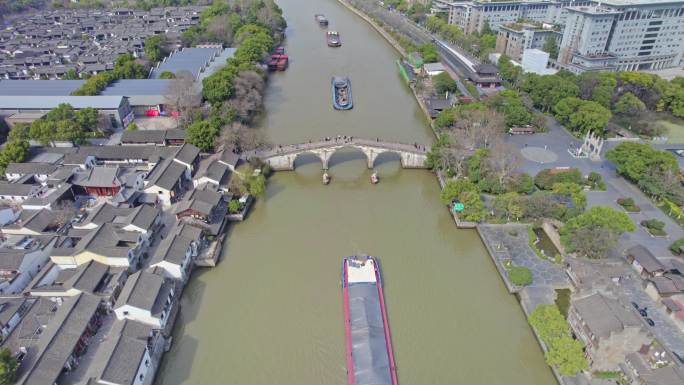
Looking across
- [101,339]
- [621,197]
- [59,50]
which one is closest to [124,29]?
[59,50]

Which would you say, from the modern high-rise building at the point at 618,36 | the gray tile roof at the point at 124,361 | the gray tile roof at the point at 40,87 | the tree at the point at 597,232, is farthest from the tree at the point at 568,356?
the gray tile roof at the point at 40,87

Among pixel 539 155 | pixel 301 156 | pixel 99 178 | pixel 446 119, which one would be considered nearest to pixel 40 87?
pixel 99 178

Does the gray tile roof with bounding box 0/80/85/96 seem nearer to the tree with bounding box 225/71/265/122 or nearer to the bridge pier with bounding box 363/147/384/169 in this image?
the tree with bounding box 225/71/265/122

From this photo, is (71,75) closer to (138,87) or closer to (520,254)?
(138,87)

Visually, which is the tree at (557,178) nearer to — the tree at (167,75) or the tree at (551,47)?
the tree at (551,47)

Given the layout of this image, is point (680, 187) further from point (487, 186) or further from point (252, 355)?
point (252, 355)

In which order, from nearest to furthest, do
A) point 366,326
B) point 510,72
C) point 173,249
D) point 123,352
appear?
point 123,352
point 366,326
point 173,249
point 510,72
